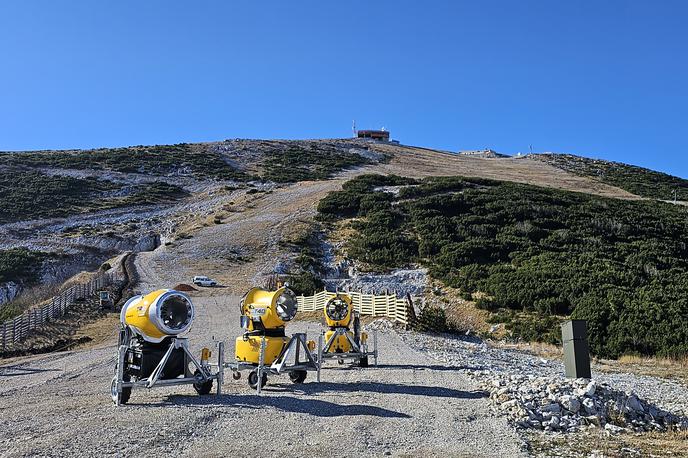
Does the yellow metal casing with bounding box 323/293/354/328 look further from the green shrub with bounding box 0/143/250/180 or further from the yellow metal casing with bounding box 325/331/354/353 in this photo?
the green shrub with bounding box 0/143/250/180

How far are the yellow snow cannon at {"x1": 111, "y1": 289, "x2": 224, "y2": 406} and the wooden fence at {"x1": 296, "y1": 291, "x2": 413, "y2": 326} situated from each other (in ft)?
43.3

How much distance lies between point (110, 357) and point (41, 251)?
31.1m

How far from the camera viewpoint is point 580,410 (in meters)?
9.24

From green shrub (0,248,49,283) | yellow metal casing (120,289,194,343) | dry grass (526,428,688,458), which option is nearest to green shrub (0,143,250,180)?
green shrub (0,248,49,283)

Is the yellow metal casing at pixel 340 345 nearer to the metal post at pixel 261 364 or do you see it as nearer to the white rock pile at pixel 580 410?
the metal post at pixel 261 364

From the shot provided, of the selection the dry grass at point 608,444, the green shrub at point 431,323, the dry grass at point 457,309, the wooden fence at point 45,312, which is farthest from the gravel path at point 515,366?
the wooden fence at point 45,312

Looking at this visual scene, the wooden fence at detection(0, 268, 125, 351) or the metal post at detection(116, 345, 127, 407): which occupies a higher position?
the wooden fence at detection(0, 268, 125, 351)

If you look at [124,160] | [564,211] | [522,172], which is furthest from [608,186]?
[124,160]

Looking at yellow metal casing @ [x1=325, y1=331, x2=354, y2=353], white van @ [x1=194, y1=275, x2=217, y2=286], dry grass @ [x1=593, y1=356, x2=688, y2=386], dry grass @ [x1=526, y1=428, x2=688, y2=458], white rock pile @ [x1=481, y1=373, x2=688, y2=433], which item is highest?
white van @ [x1=194, y1=275, x2=217, y2=286]

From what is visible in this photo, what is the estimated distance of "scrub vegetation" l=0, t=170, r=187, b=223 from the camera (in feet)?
189

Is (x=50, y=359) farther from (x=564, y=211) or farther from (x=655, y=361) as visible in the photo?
(x=564, y=211)

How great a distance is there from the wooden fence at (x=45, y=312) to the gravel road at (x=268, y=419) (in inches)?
358

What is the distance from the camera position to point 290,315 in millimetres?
12406

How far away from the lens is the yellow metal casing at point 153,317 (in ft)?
33.0
